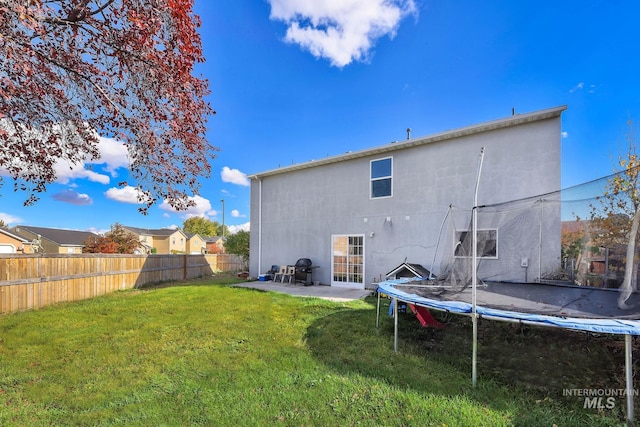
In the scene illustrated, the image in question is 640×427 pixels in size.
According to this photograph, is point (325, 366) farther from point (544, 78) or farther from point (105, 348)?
point (544, 78)

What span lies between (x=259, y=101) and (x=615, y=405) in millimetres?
11590

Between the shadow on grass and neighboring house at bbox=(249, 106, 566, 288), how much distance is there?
A: 1.72m

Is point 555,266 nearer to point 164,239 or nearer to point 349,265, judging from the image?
point 349,265

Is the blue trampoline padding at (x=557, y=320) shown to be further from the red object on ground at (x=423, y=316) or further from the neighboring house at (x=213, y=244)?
the neighboring house at (x=213, y=244)

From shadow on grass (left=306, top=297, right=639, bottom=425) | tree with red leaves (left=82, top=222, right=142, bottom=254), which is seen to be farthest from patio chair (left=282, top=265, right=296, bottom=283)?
tree with red leaves (left=82, top=222, right=142, bottom=254)

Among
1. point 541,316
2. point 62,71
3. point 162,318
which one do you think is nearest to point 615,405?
point 541,316

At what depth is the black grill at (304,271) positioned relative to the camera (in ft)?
33.8

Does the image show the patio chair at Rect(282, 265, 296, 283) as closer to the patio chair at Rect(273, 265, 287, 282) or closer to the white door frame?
the patio chair at Rect(273, 265, 287, 282)

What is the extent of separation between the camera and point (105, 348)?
427cm

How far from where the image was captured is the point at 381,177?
9445 mm

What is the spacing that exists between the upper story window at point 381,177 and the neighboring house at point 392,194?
0.03 m

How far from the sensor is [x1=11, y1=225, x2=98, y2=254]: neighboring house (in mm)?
27328

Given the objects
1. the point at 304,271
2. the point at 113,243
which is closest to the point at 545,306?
the point at 304,271

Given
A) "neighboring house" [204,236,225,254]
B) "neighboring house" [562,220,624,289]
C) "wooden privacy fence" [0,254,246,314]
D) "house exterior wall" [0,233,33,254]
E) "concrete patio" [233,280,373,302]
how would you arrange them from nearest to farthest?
Result: 1. "neighboring house" [562,220,624,289]
2. "wooden privacy fence" [0,254,246,314]
3. "concrete patio" [233,280,373,302]
4. "house exterior wall" [0,233,33,254]
5. "neighboring house" [204,236,225,254]
